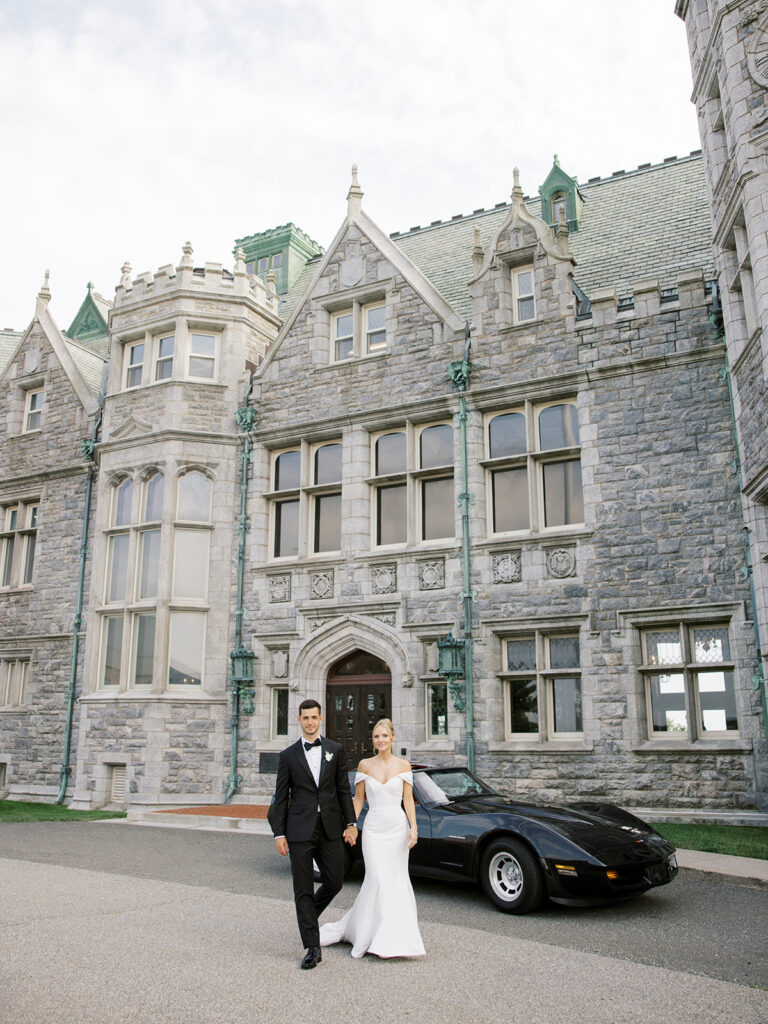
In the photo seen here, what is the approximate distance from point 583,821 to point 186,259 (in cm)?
1555

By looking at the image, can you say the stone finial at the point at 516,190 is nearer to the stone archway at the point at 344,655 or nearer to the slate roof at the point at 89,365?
the stone archway at the point at 344,655

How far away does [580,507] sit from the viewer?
1514 centimetres

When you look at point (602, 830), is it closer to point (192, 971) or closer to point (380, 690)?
point (192, 971)

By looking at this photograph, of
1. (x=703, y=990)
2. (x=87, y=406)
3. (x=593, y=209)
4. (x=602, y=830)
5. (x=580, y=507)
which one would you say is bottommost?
(x=703, y=990)

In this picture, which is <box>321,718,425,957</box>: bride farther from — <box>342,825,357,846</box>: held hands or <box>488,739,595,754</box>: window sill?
<box>488,739,595,754</box>: window sill

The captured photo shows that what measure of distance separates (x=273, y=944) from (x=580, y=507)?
10.2 m

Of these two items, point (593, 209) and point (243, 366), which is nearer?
point (243, 366)

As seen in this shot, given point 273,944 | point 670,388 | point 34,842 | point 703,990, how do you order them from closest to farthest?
1. point 703,990
2. point 273,944
3. point 34,842
4. point 670,388

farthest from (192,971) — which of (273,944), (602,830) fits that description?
(602,830)

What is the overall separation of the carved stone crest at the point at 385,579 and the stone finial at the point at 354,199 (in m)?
Answer: 7.73

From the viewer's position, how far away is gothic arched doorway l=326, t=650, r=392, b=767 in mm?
16250

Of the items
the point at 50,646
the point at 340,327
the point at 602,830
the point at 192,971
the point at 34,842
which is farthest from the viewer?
the point at 50,646

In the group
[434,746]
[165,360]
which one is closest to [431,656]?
[434,746]

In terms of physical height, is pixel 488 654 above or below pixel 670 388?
below
